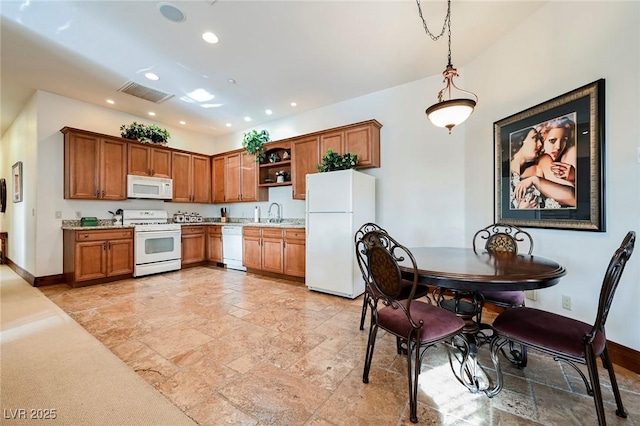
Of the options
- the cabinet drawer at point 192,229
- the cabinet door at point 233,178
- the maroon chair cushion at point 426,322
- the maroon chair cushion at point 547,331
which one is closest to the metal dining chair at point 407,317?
the maroon chair cushion at point 426,322

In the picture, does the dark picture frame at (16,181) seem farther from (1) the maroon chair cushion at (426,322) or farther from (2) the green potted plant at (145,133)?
(1) the maroon chair cushion at (426,322)

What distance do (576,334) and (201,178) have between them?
20.6 feet

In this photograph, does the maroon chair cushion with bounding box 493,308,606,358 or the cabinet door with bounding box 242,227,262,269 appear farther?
the cabinet door with bounding box 242,227,262,269

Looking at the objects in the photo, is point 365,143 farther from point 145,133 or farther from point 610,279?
point 145,133

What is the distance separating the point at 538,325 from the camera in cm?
154

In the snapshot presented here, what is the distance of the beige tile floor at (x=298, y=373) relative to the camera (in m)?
1.50

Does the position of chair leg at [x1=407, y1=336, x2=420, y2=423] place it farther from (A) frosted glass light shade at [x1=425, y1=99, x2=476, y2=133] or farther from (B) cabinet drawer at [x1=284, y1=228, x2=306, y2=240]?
(B) cabinet drawer at [x1=284, y1=228, x2=306, y2=240]

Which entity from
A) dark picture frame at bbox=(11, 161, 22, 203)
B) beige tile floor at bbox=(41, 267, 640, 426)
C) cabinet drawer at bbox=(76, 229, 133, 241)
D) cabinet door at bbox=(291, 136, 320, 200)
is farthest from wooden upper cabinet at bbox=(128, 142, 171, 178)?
cabinet door at bbox=(291, 136, 320, 200)

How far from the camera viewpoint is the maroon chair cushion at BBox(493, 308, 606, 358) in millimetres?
1360

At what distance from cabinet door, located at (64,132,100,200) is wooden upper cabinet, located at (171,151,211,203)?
127 cm

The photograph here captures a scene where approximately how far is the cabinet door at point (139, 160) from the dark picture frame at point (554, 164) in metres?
5.64

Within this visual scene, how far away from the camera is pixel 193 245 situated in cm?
555

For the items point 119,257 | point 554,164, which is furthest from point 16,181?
point 554,164

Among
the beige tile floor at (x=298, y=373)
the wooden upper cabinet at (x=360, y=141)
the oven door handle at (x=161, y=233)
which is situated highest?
the wooden upper cabinet at (x=360, y=141)
